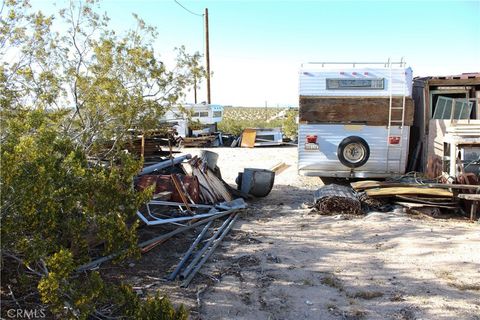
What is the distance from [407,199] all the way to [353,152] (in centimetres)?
204

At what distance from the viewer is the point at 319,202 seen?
762cm

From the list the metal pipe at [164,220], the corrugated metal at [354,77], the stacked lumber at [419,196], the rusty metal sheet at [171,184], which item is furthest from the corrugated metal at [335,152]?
the metal pipe at [164,220]

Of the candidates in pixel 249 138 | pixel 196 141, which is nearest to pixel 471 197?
pixel 249 138

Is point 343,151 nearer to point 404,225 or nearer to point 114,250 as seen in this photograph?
point 404,225

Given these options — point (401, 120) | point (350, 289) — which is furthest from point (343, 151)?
point (350, 289)

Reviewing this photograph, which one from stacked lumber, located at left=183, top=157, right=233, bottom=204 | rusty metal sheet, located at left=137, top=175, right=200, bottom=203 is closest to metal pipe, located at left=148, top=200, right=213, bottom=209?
rusty metal sheet, located at left=137, top=175, right=200, bottom=203

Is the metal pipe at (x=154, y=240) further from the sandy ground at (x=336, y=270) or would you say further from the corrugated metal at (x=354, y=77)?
the corrugated metal at (x=354, y=77)

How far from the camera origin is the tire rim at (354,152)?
9289 mm

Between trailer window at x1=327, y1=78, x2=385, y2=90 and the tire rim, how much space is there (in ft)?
3.97

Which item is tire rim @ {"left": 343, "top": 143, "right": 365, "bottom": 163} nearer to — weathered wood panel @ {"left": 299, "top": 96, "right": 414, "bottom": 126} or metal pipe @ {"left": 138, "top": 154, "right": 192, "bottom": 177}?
weathered wood panel @ {"left": 299, "top": 96, "right": 414, "bottom": 126}

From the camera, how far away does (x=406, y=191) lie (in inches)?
296

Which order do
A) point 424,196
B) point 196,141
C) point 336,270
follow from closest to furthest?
point 336,270 → point 424,196 → point 196,141

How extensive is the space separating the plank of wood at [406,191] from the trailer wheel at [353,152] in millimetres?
1471

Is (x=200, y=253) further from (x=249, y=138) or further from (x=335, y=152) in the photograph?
(x=249, y=138)
